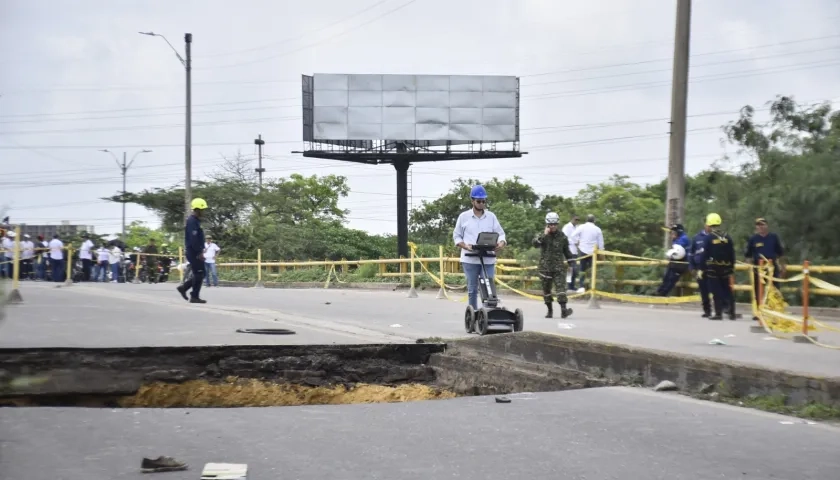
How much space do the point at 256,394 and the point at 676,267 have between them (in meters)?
13.0

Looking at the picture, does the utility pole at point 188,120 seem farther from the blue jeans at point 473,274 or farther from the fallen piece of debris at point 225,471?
the fallen piece of debris at point 225,471

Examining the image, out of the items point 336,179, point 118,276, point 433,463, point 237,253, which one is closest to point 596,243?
point 433,463

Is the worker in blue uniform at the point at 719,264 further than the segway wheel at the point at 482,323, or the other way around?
the worker in blue uniform at the point at 719,264

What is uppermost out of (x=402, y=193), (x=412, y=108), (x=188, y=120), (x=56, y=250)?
(x=412, y=108)

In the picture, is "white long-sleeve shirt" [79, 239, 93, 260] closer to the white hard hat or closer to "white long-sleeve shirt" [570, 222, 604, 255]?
"white long-sleeve shirt" [570, 222, 604, 255]

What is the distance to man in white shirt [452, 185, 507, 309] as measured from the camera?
12453 mm

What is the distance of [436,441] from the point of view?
19.5 ft

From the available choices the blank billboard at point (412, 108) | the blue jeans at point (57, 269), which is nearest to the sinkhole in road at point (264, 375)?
the blue jeans at point (57, 269)

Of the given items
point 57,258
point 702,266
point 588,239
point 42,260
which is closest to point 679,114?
point 588,239

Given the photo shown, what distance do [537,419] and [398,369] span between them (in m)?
3.62

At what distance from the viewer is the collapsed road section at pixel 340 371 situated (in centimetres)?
873

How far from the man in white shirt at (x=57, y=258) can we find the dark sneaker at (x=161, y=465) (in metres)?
29.6

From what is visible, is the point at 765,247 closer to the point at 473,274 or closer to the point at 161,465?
the point at 473,274

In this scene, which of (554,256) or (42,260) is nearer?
(554,256)
